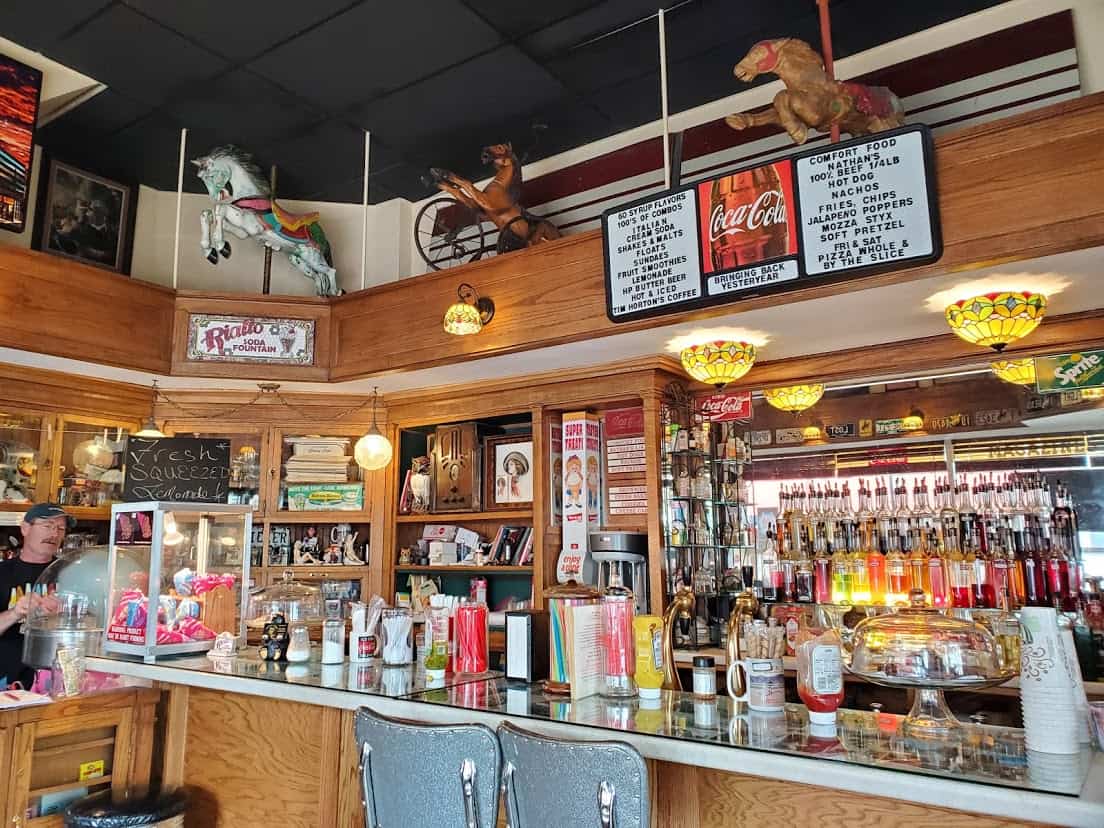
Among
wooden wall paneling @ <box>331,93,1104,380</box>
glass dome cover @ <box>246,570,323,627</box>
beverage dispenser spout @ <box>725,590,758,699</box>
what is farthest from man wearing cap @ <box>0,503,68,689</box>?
beverage dispenser spout @ <box>725,590,758,699</box>

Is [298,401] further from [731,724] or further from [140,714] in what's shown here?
[731,724]

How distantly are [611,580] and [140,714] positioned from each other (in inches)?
96.7

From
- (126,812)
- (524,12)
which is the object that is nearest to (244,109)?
(524,12)

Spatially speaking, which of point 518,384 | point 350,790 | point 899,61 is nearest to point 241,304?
point 518,384

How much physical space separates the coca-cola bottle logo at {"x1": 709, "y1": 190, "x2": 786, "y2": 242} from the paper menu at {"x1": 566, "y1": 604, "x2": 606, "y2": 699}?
183cm

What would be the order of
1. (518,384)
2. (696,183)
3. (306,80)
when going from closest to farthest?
1. (696,183)
2. (306,80)
3. (518,384)

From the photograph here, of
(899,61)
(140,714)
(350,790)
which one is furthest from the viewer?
(899,61)

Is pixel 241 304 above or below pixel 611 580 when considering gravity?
above

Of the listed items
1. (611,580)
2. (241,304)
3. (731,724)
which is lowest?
(731,724)

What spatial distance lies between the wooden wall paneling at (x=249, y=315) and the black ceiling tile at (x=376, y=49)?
1260 mm

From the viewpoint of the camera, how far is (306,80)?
4516 millimetres

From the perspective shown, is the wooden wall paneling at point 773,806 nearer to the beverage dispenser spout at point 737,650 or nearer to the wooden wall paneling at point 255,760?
the beverage dispenser spout at point 737,650

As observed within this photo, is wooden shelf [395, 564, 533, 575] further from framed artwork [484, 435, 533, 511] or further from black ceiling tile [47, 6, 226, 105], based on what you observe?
black ceiling tile [47, 6, 226, 105]

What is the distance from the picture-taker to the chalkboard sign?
4.85m
